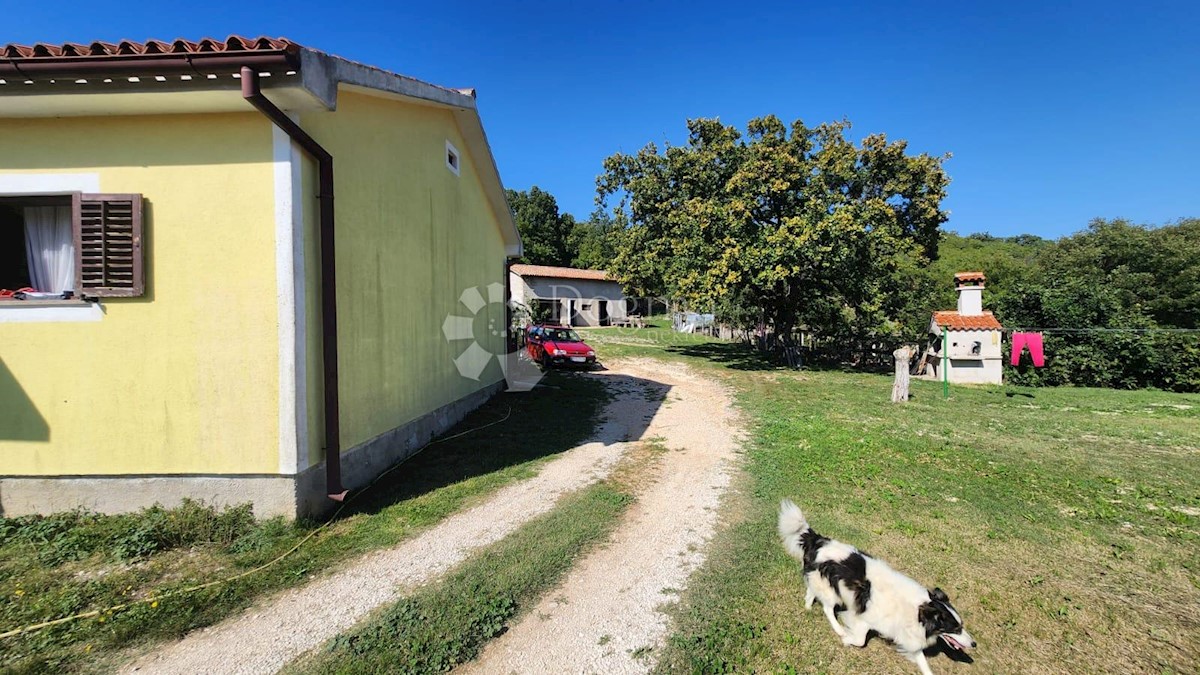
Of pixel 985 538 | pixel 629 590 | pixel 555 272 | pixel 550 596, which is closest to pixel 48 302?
pixel 550 596

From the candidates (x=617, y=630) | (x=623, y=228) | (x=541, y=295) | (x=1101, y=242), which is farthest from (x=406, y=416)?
(x=1101, y=242)

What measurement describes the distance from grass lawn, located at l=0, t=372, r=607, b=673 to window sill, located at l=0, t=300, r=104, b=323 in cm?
198

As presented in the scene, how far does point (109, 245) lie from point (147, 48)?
1.97 m

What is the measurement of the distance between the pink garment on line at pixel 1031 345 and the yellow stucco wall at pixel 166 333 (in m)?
20.7

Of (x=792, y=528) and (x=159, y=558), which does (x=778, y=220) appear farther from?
(x=159, y=558)

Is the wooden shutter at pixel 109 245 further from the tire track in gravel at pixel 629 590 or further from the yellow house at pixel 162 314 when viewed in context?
the tire track in gravel at pixel 629 590

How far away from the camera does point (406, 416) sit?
22.9 feet

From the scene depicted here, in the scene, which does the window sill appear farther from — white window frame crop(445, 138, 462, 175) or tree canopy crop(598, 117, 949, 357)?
tree canopy crop(598, 117, 949, 357)

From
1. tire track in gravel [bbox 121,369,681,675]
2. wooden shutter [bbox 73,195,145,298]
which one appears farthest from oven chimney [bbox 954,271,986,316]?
wooden shutter [bbox 73,195,145,298]

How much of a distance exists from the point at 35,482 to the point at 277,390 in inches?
103

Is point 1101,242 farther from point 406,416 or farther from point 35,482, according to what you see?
point 35,482

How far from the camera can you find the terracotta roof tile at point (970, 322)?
1609 centimetres

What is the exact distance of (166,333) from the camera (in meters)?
4.68

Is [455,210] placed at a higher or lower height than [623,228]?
lower
